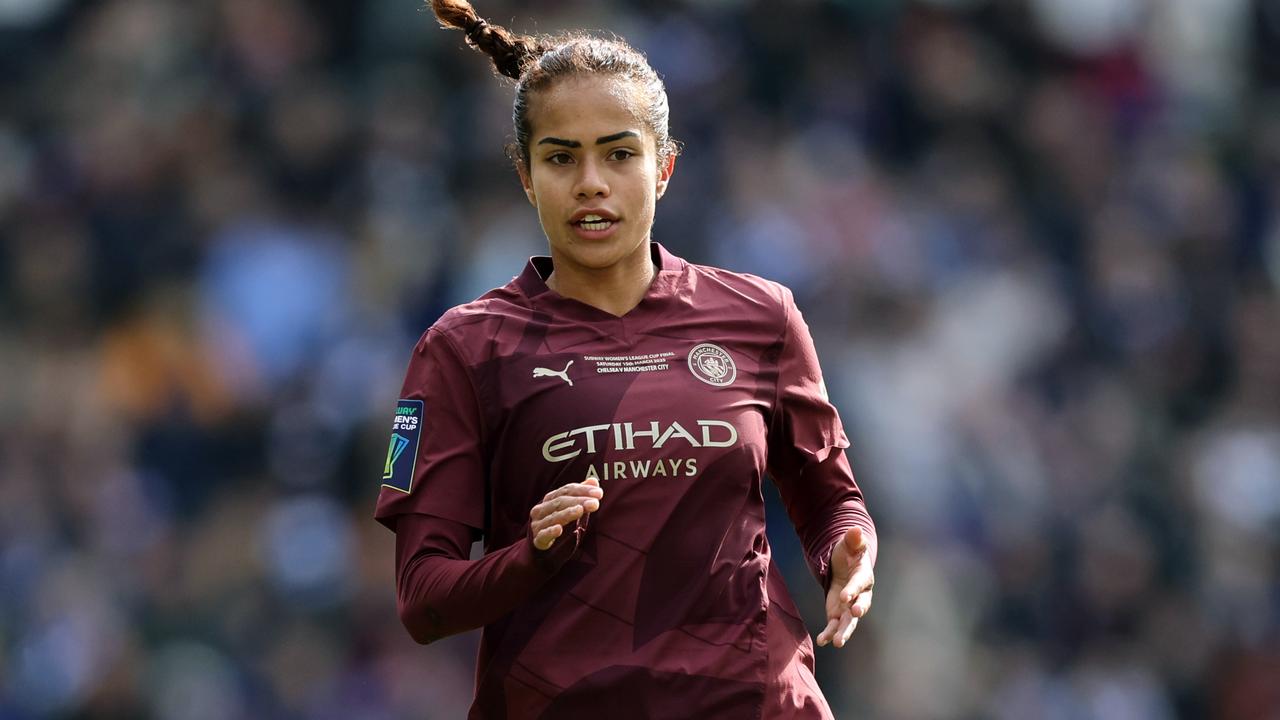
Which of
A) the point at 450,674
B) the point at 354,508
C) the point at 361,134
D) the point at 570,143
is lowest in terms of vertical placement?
the point at 450,674

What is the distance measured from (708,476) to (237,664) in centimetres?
522

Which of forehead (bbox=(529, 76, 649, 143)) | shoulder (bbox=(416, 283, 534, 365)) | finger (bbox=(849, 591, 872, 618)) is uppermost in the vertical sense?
forehead (bbox=(529, 76, 649, 143))

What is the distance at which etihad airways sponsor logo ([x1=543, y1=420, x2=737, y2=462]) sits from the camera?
150 inches

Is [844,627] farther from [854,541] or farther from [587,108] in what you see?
[587,108]

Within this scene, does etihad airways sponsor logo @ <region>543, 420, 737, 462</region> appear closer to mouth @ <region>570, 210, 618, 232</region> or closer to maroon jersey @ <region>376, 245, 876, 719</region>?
maroon jersey @ <region>376, 245, 876, 719</region>

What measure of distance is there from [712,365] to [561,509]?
621mm

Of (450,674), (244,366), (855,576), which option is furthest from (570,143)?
(244,366)

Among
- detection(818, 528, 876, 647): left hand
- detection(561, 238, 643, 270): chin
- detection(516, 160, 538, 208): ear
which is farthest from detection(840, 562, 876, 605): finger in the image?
detection(516, 160, 538, 208): ear

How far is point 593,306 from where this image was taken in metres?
4.04

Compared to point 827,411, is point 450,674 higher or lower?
lower

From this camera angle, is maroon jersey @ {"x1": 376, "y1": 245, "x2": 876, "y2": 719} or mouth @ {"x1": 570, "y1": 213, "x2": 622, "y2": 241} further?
mouth @ {"x1": 570, "y1": 213, "x2": 622, "y2": 241}

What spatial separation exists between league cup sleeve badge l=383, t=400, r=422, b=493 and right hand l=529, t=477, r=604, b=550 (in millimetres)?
448

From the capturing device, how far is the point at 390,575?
8797 mm

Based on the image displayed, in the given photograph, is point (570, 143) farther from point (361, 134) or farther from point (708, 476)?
point (361, 134)
